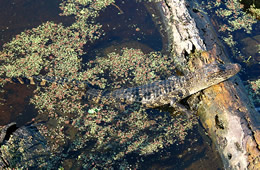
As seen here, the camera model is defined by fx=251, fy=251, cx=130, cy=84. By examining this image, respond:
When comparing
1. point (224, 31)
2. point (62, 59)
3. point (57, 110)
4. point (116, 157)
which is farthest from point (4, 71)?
point (224, 31)

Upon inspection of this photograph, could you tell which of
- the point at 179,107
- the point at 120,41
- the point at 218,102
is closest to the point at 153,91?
the point at 179,107

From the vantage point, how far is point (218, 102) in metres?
3.82

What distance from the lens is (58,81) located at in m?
4.87

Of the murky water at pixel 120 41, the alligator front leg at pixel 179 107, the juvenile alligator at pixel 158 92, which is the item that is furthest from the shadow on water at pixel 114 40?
the juvenile alligator at pixel 158 92

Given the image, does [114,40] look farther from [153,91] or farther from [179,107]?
[179,107]

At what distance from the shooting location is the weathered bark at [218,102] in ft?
10.8

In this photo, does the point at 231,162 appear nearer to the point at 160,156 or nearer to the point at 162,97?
the point at 160,156

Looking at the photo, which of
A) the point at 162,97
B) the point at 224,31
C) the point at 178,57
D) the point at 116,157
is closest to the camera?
the point at 116,157

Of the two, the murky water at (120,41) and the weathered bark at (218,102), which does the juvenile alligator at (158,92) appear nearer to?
the weathered bark at (218,102)

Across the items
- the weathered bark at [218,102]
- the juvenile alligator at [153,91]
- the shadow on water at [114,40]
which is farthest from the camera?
the juvenile alligator at [153,91]

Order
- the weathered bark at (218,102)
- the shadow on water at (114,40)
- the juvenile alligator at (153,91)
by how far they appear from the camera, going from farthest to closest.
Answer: the juvenile alligator at (153,91)
the shadow on water at (114,40)
the weathered bark at (218,102)

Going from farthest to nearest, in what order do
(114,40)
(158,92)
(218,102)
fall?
(114,40)
(158,92)
(218,102)

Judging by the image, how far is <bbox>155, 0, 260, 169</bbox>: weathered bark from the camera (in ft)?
10.8

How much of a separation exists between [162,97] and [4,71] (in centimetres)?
319
